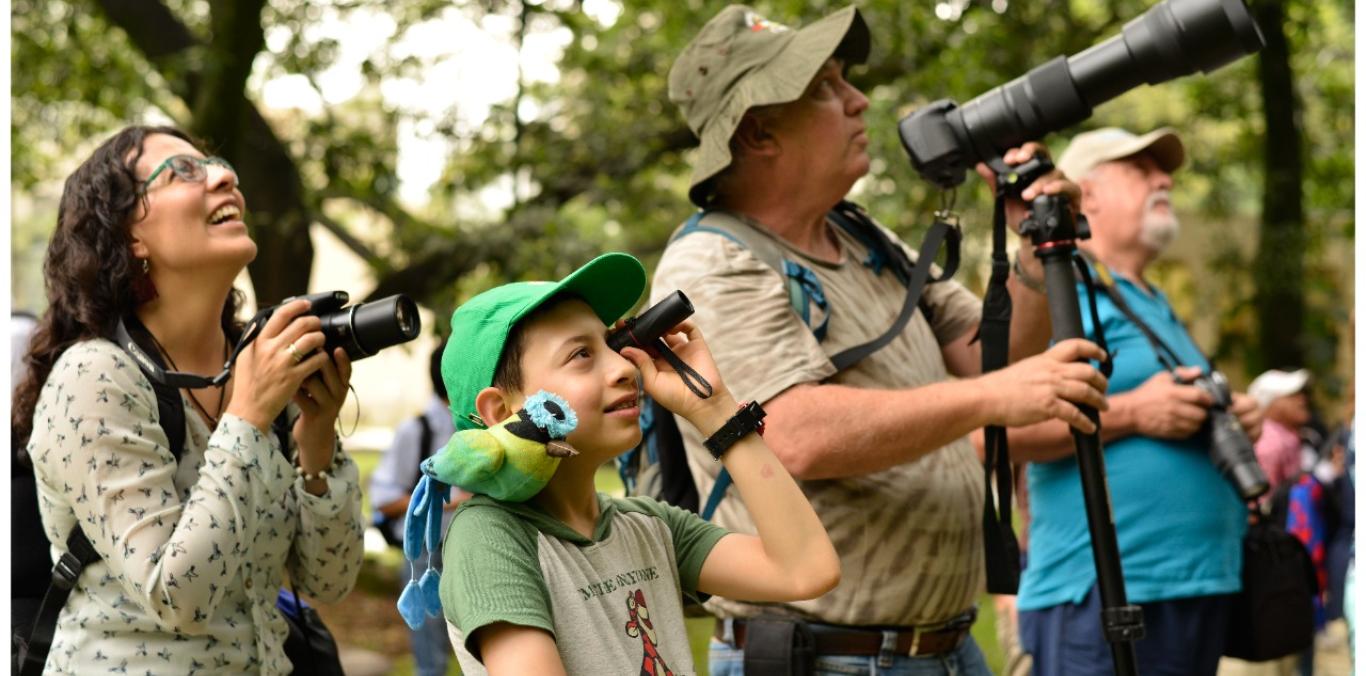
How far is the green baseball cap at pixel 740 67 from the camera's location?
2.92m

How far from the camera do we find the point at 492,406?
2.05 metres

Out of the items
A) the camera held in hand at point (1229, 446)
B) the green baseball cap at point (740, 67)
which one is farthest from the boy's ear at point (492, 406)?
the camera held in hand at point (1229, 446)

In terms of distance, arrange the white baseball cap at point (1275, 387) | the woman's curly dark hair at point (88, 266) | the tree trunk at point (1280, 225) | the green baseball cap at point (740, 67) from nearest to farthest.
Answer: the woman's curly dark hair at point (88, 266) → the green baseball cap at point (740, 67) → the white baseball cap at point (1275, 387) → the tree trunk at point (1280, 225)

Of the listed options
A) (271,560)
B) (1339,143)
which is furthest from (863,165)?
(1339,143)

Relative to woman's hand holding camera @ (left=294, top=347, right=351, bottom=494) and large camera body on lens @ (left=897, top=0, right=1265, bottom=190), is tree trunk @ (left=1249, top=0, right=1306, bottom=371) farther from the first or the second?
woman's hand holding camera @ (left=294, top=347, right=351, bottom=494)

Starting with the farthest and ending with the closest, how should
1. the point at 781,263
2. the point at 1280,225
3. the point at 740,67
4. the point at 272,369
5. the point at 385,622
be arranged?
the point at 385,622, the point at 1280,225, the point at 740,67, the point at 781,263, the point at 272,369

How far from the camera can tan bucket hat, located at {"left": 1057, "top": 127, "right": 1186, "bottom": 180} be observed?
4.16 meters

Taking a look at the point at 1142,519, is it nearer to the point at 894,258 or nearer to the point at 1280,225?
the point at 894,258

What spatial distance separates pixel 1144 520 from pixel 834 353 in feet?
3.71

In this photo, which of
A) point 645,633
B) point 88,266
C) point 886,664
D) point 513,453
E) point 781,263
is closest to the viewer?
point 513,453

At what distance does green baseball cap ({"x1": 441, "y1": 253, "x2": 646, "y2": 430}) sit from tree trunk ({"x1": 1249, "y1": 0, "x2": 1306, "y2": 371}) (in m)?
8.59

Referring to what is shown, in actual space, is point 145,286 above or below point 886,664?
above

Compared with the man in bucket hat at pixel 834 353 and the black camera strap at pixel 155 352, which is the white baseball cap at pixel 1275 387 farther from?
the black camera strap at pixel 155 352

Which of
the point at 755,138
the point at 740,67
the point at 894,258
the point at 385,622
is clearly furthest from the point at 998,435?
the point at 385,622
